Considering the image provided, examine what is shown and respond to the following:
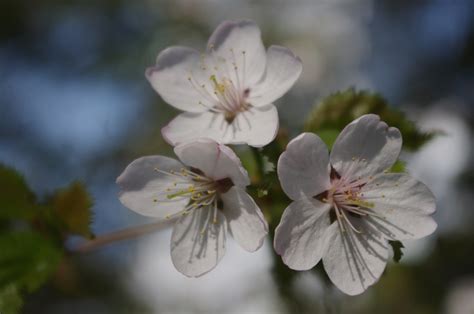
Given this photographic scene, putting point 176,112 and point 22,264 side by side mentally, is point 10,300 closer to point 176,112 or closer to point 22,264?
point 22,264

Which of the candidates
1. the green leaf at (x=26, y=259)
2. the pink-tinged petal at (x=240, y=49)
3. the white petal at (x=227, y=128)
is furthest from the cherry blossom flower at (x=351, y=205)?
the green leaf at (x=26, y=259)

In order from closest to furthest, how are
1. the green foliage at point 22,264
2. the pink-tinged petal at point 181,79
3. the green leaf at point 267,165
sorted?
the green leaf at point 267,165
the green foliage at point 22,264
the pink-tinged petal at point 181,79

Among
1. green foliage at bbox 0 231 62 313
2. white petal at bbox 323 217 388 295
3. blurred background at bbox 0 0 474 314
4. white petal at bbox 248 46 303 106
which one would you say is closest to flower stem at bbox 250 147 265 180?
white petal at bbox 248 46 303 106

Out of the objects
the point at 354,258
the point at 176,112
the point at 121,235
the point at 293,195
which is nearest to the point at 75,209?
the point at 121,235

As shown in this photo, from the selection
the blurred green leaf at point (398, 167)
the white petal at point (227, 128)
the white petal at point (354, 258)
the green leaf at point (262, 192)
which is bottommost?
the white petal at point (354, 258)

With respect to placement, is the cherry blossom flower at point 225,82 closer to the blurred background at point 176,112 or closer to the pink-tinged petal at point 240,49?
the pink-tinged petal at point 240,49
